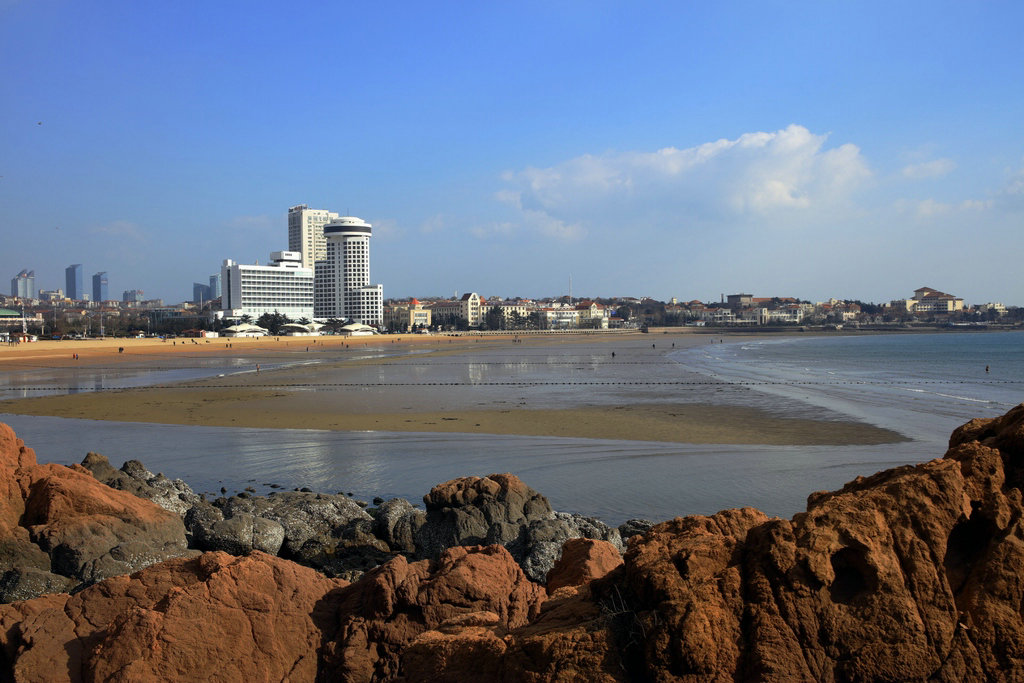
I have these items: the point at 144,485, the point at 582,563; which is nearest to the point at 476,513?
the point at 582,563

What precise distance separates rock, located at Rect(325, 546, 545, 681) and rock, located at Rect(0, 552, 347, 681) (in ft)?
0.74

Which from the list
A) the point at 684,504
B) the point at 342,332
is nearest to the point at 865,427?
the point at 684,504

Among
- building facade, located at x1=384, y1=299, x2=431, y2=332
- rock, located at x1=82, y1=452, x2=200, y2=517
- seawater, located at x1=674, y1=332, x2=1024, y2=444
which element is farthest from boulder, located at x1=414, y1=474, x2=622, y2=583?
building facade, located at x1=384, y1=299, x2=431, y2=332

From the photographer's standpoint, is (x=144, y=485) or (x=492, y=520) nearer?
(x=492, y=520)

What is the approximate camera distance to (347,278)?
608ft

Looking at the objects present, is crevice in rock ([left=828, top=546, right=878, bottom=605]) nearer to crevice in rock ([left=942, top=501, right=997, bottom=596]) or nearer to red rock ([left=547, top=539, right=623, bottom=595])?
crevice in rock ([left=942, top=501, right=997, bottom=596])

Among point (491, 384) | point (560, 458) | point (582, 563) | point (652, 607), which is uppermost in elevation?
point (652, 607)

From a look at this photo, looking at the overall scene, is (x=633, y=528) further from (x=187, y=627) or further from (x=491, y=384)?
(x=491, y=384)

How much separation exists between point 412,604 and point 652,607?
2026 mm

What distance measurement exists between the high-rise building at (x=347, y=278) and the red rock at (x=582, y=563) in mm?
174942

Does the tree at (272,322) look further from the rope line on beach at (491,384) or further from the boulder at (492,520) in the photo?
the boulder at (492,520)

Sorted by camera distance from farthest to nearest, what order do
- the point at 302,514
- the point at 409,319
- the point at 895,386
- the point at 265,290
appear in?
the point at 409,319 → the point at 265,290 → the point at 895,386 → the point at 302,514

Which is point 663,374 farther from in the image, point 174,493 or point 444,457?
point 174,493

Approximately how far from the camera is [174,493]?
1151cm
